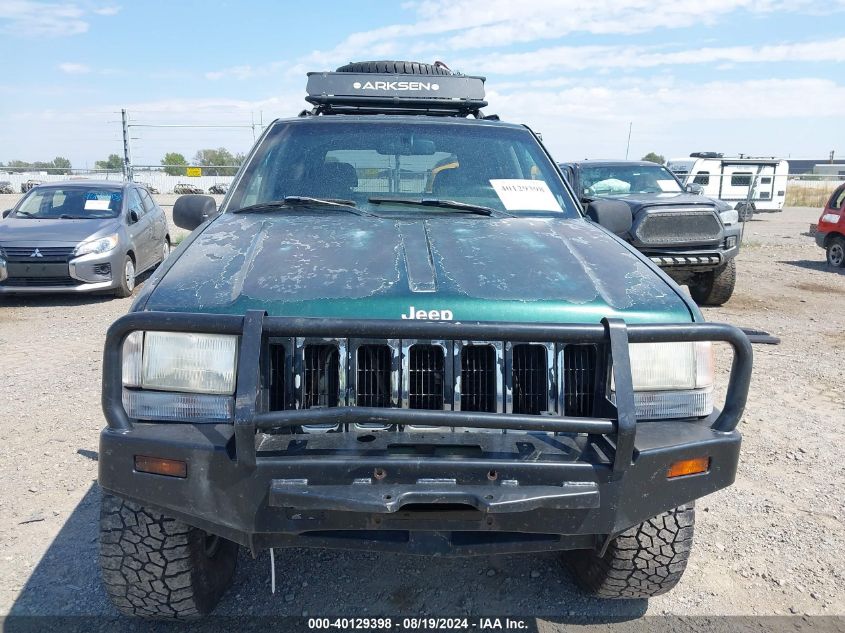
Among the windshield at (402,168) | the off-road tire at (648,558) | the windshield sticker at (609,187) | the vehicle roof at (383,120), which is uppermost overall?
the vehicle roof at (383,120)

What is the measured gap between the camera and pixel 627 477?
2.15 meters

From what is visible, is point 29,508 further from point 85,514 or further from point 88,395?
point 88,395

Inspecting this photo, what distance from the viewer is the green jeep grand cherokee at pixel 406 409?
209cm

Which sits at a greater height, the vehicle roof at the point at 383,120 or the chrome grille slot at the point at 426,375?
the vehicle roof at the point at 383,120

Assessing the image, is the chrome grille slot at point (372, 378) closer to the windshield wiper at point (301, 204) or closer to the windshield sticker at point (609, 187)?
the windshield wiper at point (301, 204)

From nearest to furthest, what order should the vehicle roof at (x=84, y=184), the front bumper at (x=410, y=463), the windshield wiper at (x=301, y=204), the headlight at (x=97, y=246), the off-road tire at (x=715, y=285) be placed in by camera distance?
the front bumper at (x=410, y=463) → the windshield wiper at (x=301, y=204) → the headlight at (x=97, y=246) → the off-road tire at (x=715, y=285) → the vehicle roof at (x=84, y=184)

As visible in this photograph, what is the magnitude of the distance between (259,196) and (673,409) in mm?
2207

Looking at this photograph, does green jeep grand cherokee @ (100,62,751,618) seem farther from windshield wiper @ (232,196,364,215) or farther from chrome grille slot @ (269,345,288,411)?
windshield wiper @ (232,196,364,215)

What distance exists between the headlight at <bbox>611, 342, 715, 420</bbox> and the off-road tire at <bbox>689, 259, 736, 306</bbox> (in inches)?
293

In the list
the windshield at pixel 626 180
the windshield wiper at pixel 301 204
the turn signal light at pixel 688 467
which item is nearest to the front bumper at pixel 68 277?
the windshield wiper at pixel 301 204

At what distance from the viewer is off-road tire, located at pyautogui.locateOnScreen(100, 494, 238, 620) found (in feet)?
8.13

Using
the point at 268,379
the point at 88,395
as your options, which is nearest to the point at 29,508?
the point at 88,395

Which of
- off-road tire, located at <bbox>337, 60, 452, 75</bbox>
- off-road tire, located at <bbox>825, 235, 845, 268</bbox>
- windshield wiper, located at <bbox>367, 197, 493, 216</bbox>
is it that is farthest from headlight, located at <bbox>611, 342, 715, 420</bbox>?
off-road tire, located at <bbox>825, 235, 845, 268</bbox>

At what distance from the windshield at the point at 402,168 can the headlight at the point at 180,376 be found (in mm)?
1299
